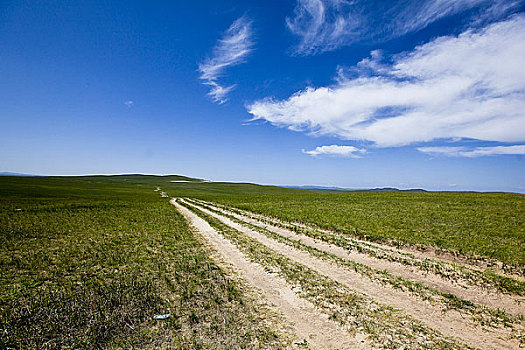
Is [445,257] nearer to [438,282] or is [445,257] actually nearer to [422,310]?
[438,282]

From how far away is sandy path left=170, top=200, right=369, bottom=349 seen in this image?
7.33 m

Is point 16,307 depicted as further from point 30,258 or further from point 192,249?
point 192,249

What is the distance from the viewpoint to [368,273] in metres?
12.9

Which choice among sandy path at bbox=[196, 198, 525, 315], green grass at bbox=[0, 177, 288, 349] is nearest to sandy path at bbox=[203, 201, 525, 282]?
sandy path at bbox=[196, 198, 525, 315]

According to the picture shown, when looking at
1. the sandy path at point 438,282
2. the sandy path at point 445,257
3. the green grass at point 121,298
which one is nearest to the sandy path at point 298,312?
the green grass at point 121,298

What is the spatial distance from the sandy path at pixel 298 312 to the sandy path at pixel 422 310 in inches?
114

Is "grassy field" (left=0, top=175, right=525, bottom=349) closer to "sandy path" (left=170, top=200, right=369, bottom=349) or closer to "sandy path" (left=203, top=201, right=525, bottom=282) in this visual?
"sandy path" (left=170, top=200, right=369, bottom=349)

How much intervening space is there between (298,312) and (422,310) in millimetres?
4818

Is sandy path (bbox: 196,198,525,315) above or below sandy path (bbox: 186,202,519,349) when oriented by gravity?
above

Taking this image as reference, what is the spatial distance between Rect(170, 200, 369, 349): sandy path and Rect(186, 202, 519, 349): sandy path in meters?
2.88

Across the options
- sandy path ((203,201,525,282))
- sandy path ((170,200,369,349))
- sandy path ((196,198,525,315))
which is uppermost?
sandy path ((203,201,525,282))

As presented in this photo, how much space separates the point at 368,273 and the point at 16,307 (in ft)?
51.9

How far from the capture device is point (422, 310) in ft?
30.3

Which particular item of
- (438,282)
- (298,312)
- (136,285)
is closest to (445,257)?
(438,282)
